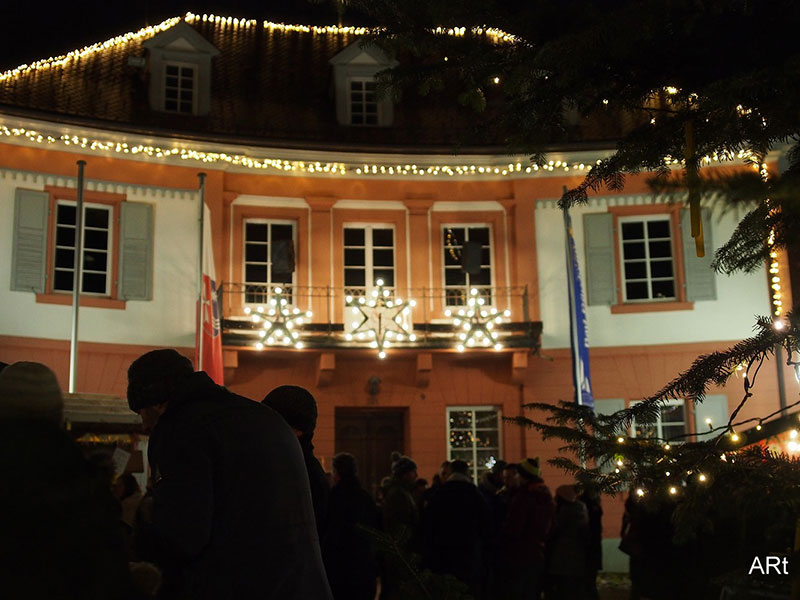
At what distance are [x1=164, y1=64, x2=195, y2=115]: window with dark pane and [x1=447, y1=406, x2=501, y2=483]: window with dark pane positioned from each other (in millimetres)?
7415

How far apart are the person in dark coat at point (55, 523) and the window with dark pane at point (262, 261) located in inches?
672

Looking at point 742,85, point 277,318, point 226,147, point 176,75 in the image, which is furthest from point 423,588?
point 176,75

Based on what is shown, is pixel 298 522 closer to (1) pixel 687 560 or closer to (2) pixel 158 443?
(2) pixel 158 443

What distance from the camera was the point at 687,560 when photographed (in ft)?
29.9

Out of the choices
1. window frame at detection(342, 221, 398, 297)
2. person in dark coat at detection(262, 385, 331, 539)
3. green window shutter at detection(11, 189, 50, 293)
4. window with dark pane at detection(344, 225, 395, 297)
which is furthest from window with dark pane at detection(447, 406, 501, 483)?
person in dark coat at detection(262, 385, 331, 539)

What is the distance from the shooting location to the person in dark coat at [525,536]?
930 cm

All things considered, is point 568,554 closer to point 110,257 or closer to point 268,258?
point 268,258

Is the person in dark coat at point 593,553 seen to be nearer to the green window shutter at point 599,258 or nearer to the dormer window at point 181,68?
the green window shutter at point 599,258

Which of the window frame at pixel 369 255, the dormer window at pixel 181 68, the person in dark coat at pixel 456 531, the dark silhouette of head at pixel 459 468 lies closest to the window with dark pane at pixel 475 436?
the window frame at pixel 369 255

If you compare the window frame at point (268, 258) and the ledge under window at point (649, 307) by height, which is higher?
the window frame at point (268, 258)

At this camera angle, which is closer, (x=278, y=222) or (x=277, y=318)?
(x=277, y=318)

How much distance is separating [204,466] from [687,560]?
6.74m

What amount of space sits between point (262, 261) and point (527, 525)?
11415mm

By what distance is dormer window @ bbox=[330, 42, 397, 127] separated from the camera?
21172 millimetres
